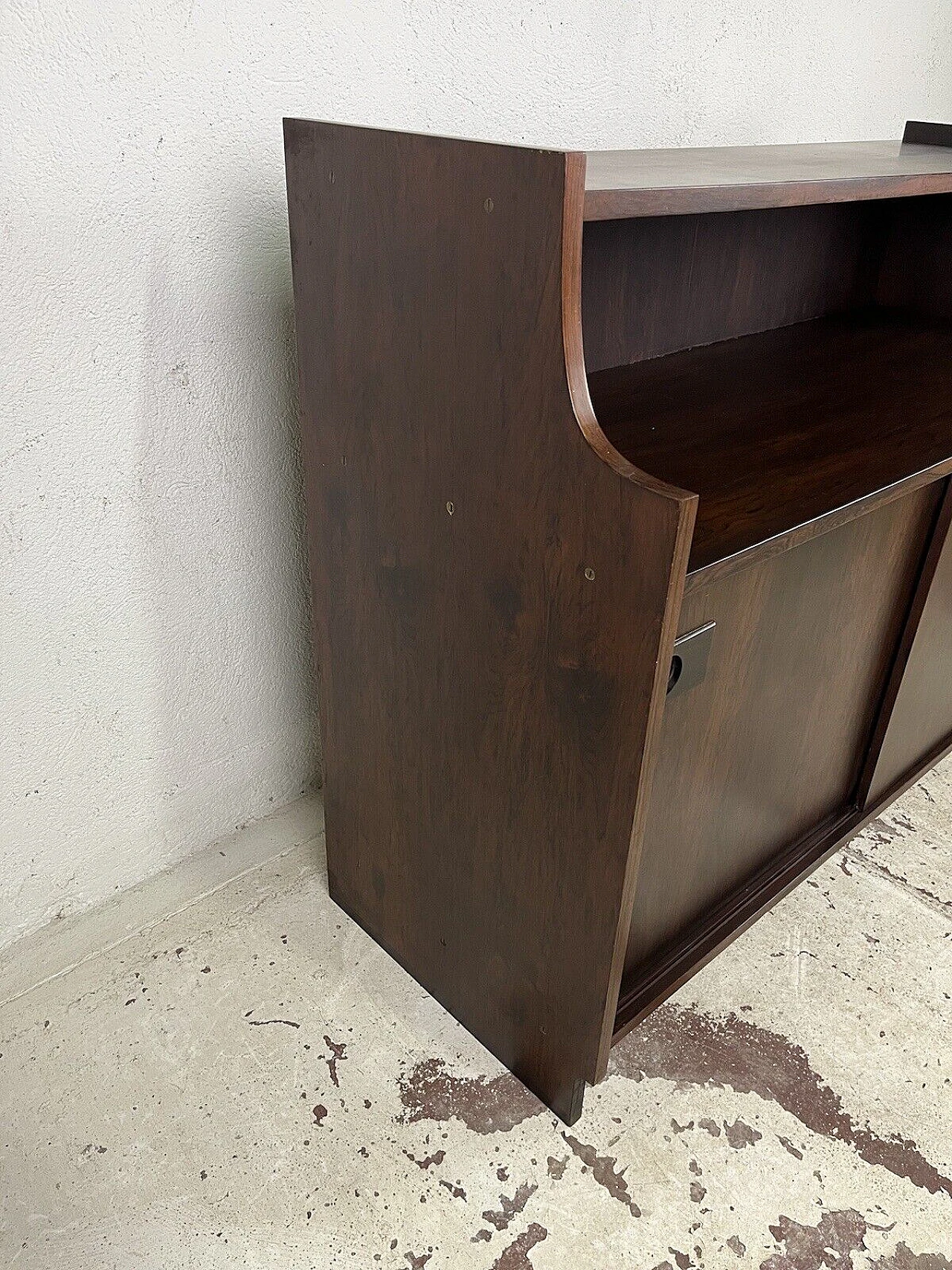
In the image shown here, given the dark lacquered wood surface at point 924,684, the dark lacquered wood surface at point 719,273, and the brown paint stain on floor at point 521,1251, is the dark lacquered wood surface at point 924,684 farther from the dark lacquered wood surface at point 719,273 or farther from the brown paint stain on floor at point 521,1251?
the brown paint stain on floor at point 521,1251

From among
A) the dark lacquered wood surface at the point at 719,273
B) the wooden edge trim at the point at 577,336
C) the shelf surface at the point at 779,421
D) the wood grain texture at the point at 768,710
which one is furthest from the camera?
the dark lacquered wood surface at the point at 719,273

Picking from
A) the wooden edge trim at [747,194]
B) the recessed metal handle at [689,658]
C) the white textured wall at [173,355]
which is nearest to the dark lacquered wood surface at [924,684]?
the wooden edge trim at [747,194]

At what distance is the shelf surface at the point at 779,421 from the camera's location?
1.12 metres

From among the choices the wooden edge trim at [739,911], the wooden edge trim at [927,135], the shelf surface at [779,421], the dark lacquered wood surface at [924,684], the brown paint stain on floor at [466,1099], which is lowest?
the brown paint stain on floor at [466,1099]

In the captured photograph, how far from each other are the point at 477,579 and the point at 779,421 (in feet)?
1.77

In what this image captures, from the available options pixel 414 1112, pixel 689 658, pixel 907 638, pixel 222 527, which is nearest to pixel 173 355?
pixel 222 527

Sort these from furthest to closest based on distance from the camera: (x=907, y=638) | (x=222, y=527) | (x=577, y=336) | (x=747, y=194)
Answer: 1. (x=907, y=638)
2. (x=222, y=527)
3. (x=747, y=194)
4. (x=577, y=336)

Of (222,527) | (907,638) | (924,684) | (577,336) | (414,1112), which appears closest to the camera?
(577,336)

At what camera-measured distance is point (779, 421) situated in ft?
4.52

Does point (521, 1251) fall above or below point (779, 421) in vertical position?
below

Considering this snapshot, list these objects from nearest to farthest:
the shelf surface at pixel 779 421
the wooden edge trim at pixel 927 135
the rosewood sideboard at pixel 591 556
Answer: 1. the rosewood sideboard at pixel 591 556
2. the shelf surface at pixel 779 421
3. the wooden edge trim at pixel 927 135

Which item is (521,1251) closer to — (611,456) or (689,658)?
(689,658)

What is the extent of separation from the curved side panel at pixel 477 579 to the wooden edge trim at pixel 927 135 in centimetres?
124

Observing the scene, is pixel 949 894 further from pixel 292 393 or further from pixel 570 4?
pixel 570 4
